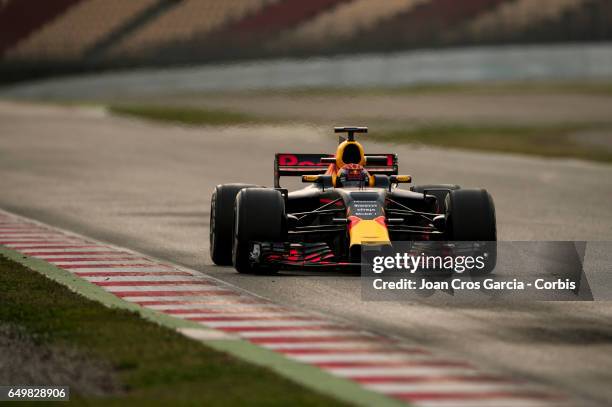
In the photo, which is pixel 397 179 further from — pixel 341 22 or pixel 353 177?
pixel 341 22

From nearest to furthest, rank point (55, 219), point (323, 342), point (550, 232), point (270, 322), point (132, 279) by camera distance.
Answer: point (323, 342)
point (270, 322)
point (132, 279)
point (550, 232)
point (55, 219)

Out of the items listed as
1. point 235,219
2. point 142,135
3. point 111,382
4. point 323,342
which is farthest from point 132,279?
point 142,135

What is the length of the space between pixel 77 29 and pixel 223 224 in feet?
167

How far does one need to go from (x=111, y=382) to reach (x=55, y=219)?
10857 mm

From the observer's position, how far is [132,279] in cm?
1286

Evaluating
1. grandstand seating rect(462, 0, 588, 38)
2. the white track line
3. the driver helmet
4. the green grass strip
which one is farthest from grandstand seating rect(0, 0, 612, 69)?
the green grass strip

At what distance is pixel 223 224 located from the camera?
13812mm

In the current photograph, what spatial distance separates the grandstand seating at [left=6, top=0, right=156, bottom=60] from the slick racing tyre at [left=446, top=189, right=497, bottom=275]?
49.4 metres

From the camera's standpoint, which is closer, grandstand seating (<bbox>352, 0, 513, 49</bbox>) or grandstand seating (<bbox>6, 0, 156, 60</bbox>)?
grandstand seating (<bbox>352, 0, 513, 49</bbox>)

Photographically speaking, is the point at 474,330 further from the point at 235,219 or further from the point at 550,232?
the point at 550,232

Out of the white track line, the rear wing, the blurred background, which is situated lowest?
the white track line

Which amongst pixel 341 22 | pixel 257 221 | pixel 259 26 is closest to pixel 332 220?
pixel 257 221

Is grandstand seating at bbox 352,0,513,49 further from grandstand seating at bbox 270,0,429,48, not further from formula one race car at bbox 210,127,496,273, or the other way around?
formula one race car at bbox 210,127,496,273

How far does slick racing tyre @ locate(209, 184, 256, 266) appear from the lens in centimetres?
1377
